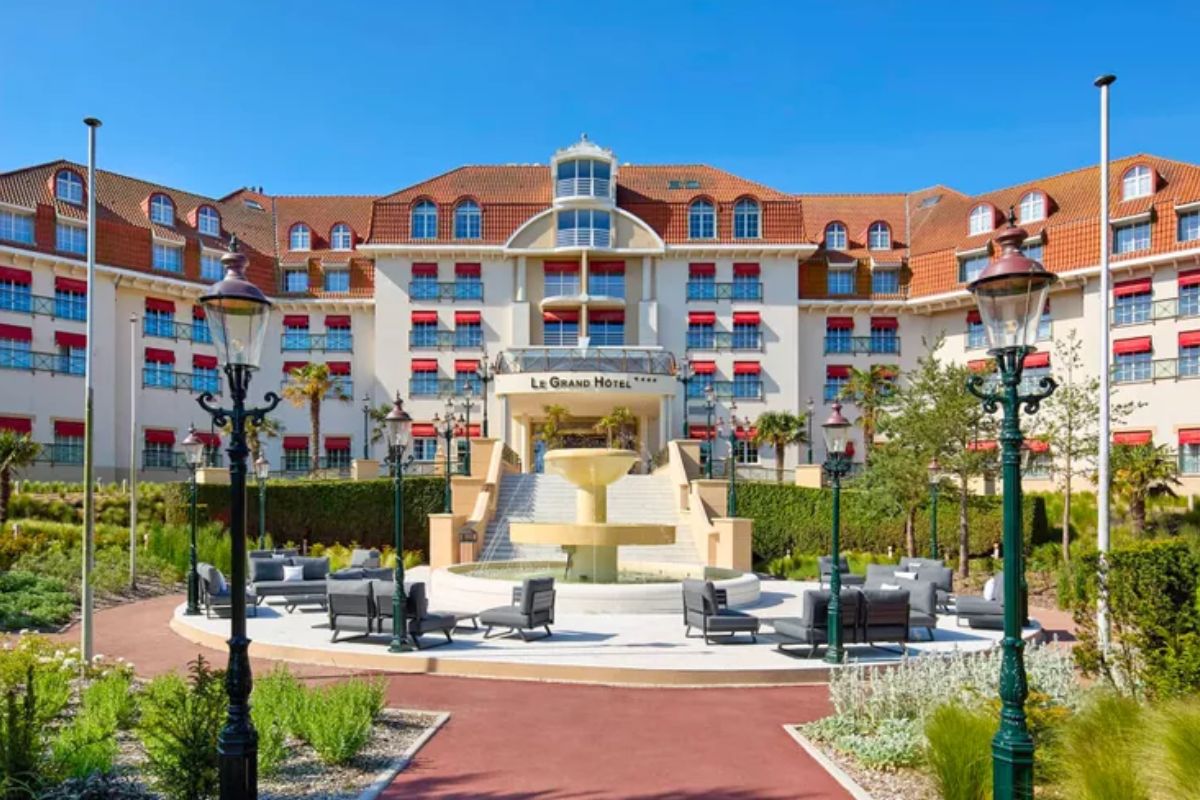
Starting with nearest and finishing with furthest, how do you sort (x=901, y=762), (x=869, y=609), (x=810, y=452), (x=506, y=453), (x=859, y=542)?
(x=901, y=762) < (x=869, y=609) < (x=859, y=542) < (x=506, y=453) < (x=810, y=452)

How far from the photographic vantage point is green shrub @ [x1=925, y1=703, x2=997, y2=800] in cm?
618

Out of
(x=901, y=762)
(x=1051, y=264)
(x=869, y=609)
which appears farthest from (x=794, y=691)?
(x=1051, y=264)

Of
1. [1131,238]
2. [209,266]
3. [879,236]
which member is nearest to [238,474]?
[1131,238]

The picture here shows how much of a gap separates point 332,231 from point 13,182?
42.9 feet

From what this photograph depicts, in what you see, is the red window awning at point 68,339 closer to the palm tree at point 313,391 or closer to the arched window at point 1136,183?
the palm tree at point 313,391

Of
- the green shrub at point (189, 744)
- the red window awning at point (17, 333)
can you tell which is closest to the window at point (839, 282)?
the red window awning at point (17, 333)

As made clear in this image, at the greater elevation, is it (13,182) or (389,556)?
(13,182)

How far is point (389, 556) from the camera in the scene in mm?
25859

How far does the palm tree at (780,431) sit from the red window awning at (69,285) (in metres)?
27.9

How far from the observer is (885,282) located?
42.0 m

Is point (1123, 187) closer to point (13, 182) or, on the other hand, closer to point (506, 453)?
point (506, 453)

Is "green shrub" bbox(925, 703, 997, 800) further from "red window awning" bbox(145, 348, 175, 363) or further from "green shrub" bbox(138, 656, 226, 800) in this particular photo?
"red window awning" bbox(145, 348, 175, 363)

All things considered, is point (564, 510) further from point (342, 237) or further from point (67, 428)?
point (342, 237)

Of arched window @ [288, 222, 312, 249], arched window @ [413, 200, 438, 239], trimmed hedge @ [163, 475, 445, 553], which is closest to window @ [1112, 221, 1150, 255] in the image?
trimmed hedge @ [163, 475, 445, 553]
